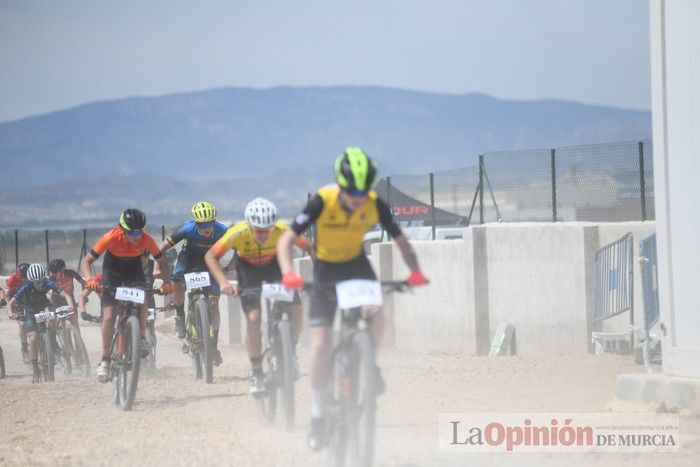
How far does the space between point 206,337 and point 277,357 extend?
4075 millimetres

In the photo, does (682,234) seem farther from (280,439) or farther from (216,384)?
(216,384)

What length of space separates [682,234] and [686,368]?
112 centimetres

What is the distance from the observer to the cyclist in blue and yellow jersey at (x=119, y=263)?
1420 centimetres

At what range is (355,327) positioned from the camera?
9.11m

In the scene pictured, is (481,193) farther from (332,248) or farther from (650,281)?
(332,248)

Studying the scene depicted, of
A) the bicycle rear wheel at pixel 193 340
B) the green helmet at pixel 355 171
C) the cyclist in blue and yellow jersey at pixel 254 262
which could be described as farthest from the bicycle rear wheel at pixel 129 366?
the green helmet at pixel 355 171

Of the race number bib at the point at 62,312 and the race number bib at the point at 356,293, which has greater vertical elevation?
the race number bib at the point at 356,293

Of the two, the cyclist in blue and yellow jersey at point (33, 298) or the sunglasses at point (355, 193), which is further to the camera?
the cyclist in blue and yellow jersey at point (33, 298)

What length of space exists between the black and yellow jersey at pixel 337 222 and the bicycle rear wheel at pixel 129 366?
4.73 meters

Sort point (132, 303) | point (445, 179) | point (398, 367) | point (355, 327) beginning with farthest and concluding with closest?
1. point (445, 179)
2. point (398, 367)
3. point (132, 303)
4. point (355, 327)

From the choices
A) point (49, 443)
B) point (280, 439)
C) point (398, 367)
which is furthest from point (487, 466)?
point (398, 367)

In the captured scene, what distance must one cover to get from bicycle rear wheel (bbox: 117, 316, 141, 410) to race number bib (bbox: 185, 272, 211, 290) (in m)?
1.66

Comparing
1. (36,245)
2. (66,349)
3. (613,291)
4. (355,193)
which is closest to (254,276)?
(355,193)

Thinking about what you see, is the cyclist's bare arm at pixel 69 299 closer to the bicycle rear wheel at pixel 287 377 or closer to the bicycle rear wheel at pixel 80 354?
the bicycle rear wheel at pixel 80 354
